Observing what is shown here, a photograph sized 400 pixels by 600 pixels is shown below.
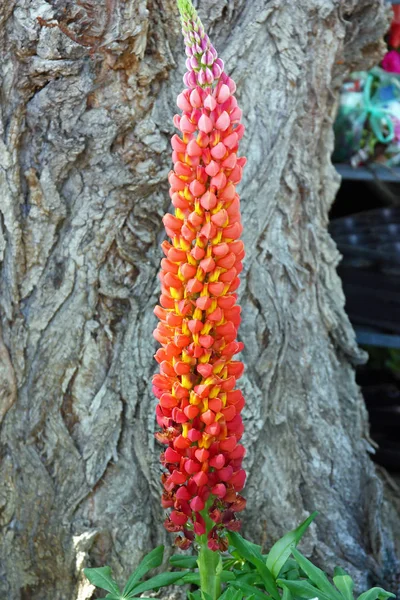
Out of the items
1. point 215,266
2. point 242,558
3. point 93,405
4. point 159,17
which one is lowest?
point 242,558

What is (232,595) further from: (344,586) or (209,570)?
(344,586)

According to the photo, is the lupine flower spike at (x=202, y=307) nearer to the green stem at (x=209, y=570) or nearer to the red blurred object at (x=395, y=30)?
the green stem at (x=209, y=570)

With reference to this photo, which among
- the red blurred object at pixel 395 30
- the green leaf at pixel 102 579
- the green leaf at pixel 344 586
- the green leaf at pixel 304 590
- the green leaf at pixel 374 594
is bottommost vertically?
the green leaf at pixel 102 579

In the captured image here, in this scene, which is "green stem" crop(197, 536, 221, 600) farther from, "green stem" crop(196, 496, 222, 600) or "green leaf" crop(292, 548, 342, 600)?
"green leaf" crop(292, 548, 342, 600)

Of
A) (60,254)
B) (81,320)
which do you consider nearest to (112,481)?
(81,320)

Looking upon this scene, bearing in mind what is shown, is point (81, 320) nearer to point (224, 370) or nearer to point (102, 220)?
point (102, 220)

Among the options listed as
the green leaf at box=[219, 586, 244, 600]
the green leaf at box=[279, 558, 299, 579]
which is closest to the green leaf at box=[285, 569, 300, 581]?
the green leaf at box=[279, 558, 299, 579]

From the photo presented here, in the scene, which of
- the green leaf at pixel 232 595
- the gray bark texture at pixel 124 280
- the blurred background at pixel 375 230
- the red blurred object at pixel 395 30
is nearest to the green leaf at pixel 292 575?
the green leaf at pixel 232 595
